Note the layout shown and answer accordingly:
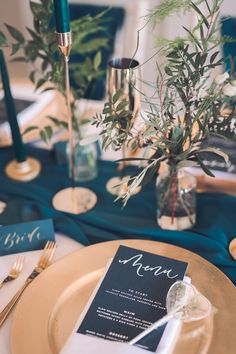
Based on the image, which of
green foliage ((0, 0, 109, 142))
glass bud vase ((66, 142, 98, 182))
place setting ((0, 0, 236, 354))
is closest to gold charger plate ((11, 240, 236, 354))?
place setting ((0, 0, 236, 354))

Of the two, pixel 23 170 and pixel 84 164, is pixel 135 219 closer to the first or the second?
pixel 84 164

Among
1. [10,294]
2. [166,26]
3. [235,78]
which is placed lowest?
[10,294]

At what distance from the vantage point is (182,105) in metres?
0.78

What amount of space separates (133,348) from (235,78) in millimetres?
466

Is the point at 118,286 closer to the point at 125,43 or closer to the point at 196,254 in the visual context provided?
the point at 196,254

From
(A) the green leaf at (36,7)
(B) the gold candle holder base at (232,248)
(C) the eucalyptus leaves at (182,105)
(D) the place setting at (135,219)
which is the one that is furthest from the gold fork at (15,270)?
(A) the green leaf at (36,7)

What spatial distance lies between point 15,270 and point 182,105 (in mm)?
451

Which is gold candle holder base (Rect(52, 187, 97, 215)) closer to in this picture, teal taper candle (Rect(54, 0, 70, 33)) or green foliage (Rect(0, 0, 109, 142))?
green foliage (Rect(0, 0, 109, 142))

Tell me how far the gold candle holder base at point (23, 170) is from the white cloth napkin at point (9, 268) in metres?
0.25

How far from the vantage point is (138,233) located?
0.92 m

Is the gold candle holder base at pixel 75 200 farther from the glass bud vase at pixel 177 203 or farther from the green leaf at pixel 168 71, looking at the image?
the green leaf at pixel 168 71

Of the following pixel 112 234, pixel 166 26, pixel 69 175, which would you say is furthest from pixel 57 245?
pixel 166 26

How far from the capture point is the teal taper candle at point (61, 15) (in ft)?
2.63

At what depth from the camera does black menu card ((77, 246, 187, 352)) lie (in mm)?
676
